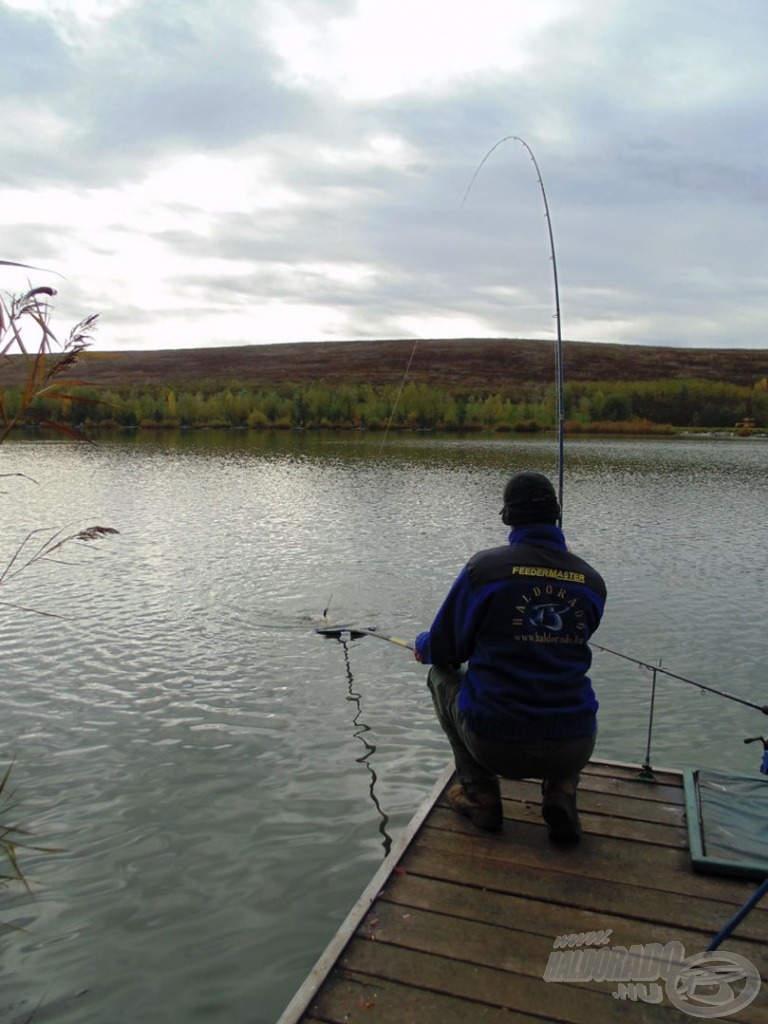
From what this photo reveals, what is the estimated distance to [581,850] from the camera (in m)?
3.84

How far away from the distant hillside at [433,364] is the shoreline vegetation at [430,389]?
0.58ft

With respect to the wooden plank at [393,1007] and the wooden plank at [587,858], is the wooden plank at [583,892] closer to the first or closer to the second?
the wooden plank at [587,858]

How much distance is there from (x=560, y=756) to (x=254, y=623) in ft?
19.1

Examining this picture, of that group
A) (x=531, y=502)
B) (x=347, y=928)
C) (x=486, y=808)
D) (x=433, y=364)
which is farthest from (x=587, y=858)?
(x=433, y=364)

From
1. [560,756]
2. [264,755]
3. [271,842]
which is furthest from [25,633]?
[560,756]

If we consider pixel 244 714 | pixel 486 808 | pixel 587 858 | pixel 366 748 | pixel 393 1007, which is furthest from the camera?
pixel 244 714

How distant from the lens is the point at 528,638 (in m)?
3.65

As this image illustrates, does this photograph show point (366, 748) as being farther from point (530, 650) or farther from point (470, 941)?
point (470, 941)

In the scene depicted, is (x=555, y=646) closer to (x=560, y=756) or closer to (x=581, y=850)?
(x=560, y=756)

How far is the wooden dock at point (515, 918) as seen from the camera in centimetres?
281

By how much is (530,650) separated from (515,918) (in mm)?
1022

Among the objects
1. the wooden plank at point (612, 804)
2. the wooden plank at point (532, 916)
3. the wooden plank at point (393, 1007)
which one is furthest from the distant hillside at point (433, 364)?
the wooden plank at point (393, 1007)

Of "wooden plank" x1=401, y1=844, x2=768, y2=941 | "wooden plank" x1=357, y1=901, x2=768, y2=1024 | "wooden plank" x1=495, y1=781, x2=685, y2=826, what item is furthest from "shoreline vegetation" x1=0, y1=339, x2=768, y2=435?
"wooden plank" x1=357, y1=901, x2=768, y2=1024

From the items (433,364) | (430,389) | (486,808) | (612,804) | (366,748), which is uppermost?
(433,364)
